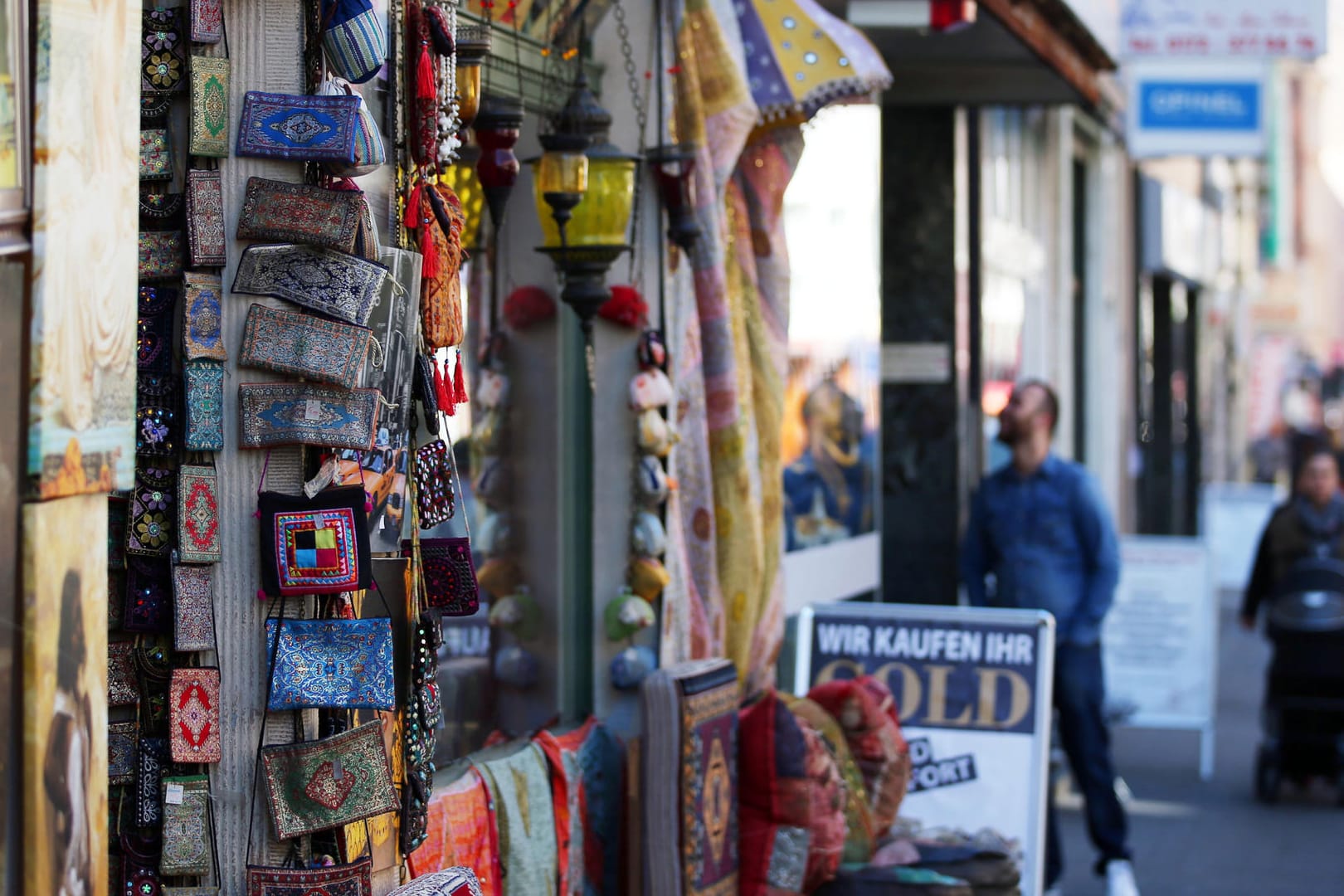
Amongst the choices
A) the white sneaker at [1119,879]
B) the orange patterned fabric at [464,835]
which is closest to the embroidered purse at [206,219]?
the orange patterned fabric at [464,835]

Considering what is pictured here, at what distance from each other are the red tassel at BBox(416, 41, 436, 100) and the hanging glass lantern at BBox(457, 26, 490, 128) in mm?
302

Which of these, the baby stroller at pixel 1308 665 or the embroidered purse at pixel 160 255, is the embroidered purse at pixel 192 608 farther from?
the baby stroller at pixel 1308 665

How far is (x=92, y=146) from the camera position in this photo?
2.23 meters

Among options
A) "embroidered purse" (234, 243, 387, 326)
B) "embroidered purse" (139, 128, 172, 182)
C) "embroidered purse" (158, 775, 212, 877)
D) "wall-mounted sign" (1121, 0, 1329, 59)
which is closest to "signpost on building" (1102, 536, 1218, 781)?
"wall-mounted sign" (1121, 0, 1329, 59)

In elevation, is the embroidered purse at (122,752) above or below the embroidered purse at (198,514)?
below

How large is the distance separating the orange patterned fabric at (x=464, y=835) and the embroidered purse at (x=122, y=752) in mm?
888

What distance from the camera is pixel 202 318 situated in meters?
2.67

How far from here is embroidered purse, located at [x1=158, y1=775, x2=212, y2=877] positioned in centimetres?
265

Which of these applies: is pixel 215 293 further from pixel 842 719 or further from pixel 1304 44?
pixel 1304 44

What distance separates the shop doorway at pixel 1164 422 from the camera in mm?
16922

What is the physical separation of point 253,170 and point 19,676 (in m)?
0.94

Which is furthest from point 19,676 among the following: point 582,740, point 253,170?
point 582,740

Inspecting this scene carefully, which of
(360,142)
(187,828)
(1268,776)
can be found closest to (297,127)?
(360,142)

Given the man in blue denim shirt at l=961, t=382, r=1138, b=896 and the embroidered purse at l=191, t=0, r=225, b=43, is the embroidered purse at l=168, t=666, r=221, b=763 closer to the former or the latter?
the embroidered purse at l=191, t=0, r=225, b=43
